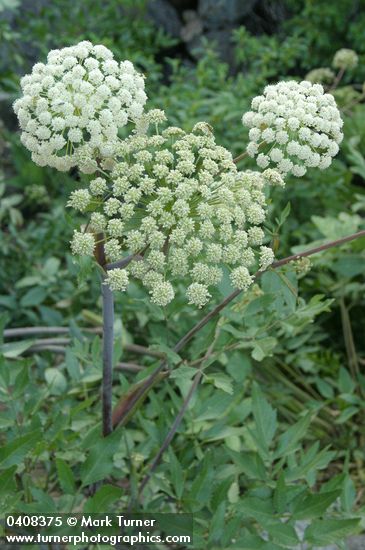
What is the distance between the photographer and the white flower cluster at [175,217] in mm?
1669

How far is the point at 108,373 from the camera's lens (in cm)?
207

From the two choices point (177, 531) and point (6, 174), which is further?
point (6, 174)

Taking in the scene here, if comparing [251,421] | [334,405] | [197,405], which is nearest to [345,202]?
[334,405]

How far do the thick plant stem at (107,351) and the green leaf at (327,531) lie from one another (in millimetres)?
581

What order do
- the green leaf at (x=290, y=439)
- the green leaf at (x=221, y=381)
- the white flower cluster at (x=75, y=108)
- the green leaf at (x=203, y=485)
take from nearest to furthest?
1. the white flower cluster at (x=75, y=108)
2. the green leaf at (x=221, y=381)
3. the green leaf at (x=203, y=485)
4. the green leaf at (x=290, y=439)

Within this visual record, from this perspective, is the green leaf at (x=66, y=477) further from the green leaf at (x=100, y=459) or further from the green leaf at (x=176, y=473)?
the green leaf at (x=176, y=473)

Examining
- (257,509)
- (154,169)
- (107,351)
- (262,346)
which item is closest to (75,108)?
(154,169)

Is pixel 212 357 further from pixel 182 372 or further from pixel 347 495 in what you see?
pixel 347 495

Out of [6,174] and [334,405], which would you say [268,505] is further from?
[6,174]

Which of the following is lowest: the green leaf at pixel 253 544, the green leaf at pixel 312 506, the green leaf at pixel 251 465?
the green leaf at pixel 253 544

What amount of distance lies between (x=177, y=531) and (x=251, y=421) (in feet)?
3.56

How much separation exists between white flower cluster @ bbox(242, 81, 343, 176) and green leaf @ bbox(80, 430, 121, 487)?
0.80 meters

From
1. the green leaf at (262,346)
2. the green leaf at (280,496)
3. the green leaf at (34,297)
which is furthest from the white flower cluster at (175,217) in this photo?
the green leaf at (34,297)

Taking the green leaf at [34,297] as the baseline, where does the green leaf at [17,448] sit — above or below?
below
